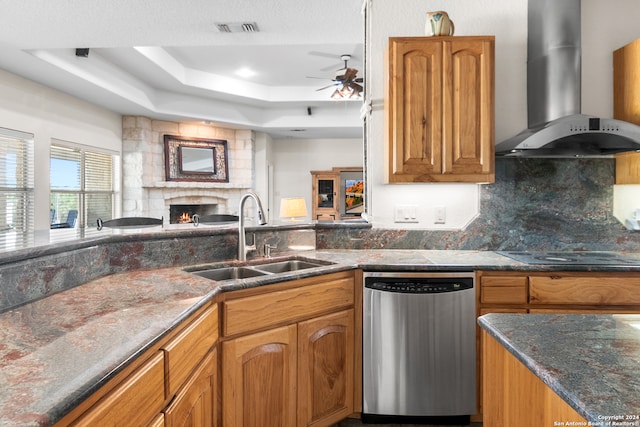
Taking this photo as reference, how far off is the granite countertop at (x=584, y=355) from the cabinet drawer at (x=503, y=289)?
41.9 inches

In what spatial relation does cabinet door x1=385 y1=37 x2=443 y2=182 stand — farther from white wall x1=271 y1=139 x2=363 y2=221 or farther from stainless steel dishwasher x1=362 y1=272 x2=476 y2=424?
white wall x1=271 y1=139 x2=363 y2=221

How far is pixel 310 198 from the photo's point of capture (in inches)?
347

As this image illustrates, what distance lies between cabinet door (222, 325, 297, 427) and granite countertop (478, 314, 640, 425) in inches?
38.6

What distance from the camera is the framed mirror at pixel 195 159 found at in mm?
6781

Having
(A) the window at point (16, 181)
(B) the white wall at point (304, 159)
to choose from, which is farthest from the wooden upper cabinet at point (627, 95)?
(B) the white wall at point (304, 159)

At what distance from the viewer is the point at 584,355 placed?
833mm

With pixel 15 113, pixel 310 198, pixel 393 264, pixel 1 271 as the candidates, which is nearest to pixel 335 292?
pixel 393 264

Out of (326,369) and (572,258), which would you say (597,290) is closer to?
(572,258)

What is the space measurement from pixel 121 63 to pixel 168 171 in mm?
2146

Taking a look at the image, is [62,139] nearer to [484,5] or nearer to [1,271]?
[1,271]

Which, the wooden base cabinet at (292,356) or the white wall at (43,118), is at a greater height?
the white wall at (43,118)

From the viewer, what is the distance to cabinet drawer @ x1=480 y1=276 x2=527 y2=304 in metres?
2.15

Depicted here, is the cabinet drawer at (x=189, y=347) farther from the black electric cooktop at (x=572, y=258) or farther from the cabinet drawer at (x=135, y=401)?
the black electric cooktop at (x=572, y=258)

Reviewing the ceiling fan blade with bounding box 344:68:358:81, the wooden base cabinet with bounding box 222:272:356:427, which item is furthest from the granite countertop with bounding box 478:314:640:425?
the ceiling fan blade with bounding box 344:68:358:81
